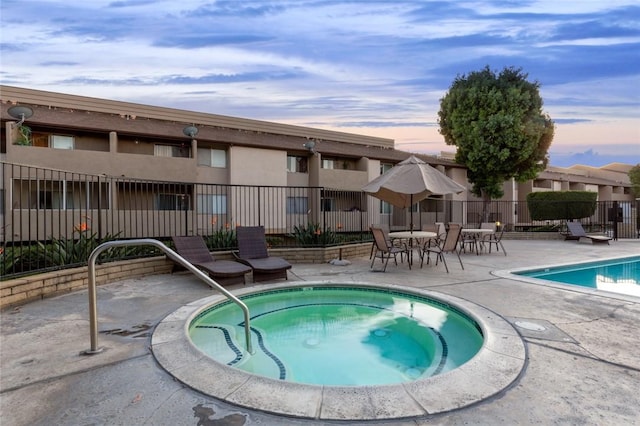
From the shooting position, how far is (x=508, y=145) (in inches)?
824

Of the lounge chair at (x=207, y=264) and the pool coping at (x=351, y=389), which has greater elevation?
the lounge chair at (x=207, y=264)

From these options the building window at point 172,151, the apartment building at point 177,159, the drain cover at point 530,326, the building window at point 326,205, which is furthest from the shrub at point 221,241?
the building window at point 172,151

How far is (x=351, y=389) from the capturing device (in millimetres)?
2844

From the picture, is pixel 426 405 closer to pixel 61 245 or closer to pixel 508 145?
pixel 61 245

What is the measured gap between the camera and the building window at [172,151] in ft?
66.2

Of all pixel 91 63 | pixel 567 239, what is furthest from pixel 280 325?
pixel 567 239

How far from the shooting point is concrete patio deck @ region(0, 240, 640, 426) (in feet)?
8.21

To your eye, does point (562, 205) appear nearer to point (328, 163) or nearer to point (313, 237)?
point (328, 163)

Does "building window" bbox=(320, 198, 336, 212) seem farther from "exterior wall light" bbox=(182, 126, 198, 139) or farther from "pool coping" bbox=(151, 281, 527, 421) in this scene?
"exterior wall light" bbox=(182, 126, 198, 139)

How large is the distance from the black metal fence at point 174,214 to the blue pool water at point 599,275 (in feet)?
12.4

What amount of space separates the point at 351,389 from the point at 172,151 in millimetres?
20435

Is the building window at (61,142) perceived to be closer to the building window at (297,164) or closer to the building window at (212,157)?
the building window at (212,157)

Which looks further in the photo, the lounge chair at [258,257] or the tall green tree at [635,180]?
the tall green tree at [635,180]

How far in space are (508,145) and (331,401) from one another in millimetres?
22007
